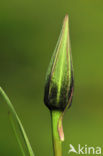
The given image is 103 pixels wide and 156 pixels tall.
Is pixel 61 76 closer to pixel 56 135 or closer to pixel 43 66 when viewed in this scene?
pixel 56 135

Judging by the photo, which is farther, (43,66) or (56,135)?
(43,66)

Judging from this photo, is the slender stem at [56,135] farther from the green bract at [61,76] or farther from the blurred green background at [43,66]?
the blurred green background at [43,66]

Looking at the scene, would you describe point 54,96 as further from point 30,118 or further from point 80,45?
point 80,45

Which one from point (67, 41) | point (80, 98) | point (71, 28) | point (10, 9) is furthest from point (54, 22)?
point (67, 41)

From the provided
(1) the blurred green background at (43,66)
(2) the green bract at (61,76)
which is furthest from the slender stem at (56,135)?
(1) the blurred green background at (43,66)

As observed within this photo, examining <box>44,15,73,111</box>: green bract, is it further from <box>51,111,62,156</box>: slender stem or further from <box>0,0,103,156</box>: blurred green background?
<box>0,0,103,156</box>: blurred green background

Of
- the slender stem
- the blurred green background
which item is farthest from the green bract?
the blurred green background

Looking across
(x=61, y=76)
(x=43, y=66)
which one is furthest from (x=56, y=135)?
(x=43, y=66)
